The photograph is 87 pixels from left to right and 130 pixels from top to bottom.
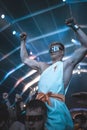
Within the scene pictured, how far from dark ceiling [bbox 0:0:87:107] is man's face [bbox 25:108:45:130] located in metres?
6.41

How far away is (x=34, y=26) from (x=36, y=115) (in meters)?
12.0

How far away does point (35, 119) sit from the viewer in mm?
2695

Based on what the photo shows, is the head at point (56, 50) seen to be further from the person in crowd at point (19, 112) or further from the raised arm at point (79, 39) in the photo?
the person in crowd at point (19, 112)

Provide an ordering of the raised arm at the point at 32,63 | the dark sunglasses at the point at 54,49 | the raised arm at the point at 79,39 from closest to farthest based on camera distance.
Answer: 1. the raised arm at the point at 79,39
2. the dark sunglasses at the point at 54,49
3. the raised arm at the point at 32,63

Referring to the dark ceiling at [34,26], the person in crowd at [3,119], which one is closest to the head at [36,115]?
the person in crowd at [3,119]

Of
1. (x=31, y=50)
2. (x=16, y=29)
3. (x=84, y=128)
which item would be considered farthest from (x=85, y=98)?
(x=31, y=50)

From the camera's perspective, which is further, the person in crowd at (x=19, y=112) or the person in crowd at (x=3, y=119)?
the person in crowd at (x=19, y=112)

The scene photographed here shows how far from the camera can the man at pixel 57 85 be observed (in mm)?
2861

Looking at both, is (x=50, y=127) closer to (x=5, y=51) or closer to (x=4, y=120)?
(x=4, y=120)

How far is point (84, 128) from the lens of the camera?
6.19 meters

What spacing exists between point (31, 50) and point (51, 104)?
52.2 ft

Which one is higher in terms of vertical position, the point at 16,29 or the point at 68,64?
the point at 16,29

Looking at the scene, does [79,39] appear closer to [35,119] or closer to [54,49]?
[54,49]

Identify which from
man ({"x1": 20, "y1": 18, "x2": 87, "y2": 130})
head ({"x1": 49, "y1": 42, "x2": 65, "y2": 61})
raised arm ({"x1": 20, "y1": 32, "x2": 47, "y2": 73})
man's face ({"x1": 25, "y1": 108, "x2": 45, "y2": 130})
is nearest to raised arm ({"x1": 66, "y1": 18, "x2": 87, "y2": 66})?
man ({"x1": 20, "y1": 18, "x2": 87, "y2": 130})
